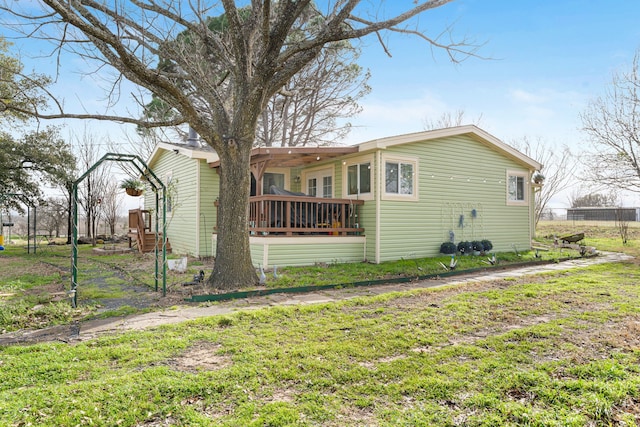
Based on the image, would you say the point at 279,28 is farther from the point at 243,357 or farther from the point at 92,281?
the point at 92,281

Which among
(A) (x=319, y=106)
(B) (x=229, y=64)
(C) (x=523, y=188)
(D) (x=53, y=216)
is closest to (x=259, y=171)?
(B) (x=229, y=64)

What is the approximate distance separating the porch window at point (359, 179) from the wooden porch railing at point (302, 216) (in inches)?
17.2

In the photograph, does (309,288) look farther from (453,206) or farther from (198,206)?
(453,206)

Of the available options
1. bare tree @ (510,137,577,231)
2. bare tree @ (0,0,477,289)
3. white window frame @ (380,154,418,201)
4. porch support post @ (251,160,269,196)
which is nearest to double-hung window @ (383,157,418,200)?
white window frame @ (380,154,418,201)

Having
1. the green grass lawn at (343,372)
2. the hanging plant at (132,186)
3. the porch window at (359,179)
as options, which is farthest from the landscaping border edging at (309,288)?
the hanging plant at (132,186)

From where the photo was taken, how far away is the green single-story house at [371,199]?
932 cm

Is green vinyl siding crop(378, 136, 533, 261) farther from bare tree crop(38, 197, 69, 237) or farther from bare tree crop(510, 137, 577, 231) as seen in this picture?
bare tree crop(38, 197, 69, 237)

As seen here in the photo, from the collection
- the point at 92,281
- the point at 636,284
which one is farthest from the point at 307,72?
the point at 636,284

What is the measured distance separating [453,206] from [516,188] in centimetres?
361

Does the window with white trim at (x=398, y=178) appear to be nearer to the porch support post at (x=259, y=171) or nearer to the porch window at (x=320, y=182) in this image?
the porch window at (x=320, y=182)

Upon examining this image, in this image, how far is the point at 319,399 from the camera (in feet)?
8.78

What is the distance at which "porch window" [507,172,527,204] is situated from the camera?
1316 centimetres

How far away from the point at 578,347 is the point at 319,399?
9.07 ft

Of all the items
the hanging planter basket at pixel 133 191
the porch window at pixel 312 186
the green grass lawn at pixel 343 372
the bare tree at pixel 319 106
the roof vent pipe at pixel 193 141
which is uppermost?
the bare tree at pixel 319 106
